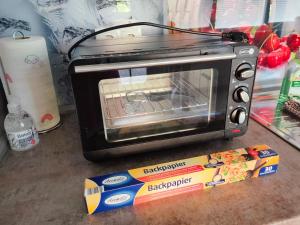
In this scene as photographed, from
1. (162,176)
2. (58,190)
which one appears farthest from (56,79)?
(162,176)

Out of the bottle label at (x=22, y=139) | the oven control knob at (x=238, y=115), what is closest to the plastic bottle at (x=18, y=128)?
the bottle label at (x=22, y=139)

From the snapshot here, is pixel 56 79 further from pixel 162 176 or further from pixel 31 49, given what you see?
pixel 162 176

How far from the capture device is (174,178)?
55cm

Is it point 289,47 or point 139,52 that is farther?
point 289,47

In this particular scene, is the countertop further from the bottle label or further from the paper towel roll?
the paper towel roll

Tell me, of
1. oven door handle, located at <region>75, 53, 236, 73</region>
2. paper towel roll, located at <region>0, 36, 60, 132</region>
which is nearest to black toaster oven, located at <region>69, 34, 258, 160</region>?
oven door handle, located at <region>75, 53, 236, 73</region>

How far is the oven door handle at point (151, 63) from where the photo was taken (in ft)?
1.74

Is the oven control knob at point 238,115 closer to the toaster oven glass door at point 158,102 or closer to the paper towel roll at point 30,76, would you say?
the toaster oven glass door at point 158,102

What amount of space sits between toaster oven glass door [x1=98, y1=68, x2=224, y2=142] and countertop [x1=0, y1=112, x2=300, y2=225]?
0.09m

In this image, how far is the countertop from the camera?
0.51m

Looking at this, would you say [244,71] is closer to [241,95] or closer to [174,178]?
[241,95]

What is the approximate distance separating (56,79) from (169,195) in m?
0.62

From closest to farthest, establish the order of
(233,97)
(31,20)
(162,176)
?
(162,176) < (233,97) < (31,20)

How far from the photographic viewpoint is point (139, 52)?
572 millimetres
